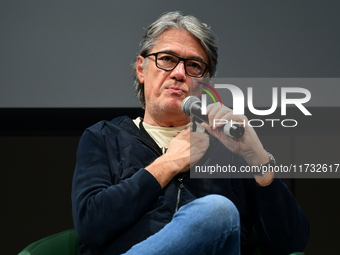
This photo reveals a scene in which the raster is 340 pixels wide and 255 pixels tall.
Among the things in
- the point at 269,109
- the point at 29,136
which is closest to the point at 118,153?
the point at 269,109

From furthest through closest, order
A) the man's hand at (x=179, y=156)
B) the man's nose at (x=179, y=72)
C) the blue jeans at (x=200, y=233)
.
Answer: the man's nose at (x=179, y=72) < the man's hand at (x=179, y=156) < the blue jeans at (x=200, y=233)

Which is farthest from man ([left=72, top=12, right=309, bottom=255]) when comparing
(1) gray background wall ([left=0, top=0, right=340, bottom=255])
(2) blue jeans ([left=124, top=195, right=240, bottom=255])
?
(1) gray background wall ([left=0, top=0, right=340, bottom=255])

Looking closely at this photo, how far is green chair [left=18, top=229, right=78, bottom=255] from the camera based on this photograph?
1.28m

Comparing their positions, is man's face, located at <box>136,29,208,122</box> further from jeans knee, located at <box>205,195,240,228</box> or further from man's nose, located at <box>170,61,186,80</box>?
jeans knee, located at <box>205,195,240,228</box>

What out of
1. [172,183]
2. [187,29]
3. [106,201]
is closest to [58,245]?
[106,201]

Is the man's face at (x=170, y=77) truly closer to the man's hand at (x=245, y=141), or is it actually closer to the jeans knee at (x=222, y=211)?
the man's hand at (x=245, y=141)

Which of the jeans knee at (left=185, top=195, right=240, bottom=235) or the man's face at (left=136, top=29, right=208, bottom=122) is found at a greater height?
the man's face at (left=136, top=29, right=208, bottom=122)

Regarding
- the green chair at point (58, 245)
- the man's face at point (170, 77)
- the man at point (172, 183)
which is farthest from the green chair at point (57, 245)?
the man's face at point (170, 77)

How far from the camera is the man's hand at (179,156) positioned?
1251 millimetres

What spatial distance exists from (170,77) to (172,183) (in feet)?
1.22

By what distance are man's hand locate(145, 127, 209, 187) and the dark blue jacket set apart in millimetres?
38

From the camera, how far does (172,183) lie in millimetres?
1299

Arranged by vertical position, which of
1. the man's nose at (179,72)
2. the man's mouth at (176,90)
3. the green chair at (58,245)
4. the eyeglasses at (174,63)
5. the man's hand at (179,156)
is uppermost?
the eyeglasses at (174,63)

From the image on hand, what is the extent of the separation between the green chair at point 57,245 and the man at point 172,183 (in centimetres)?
10
